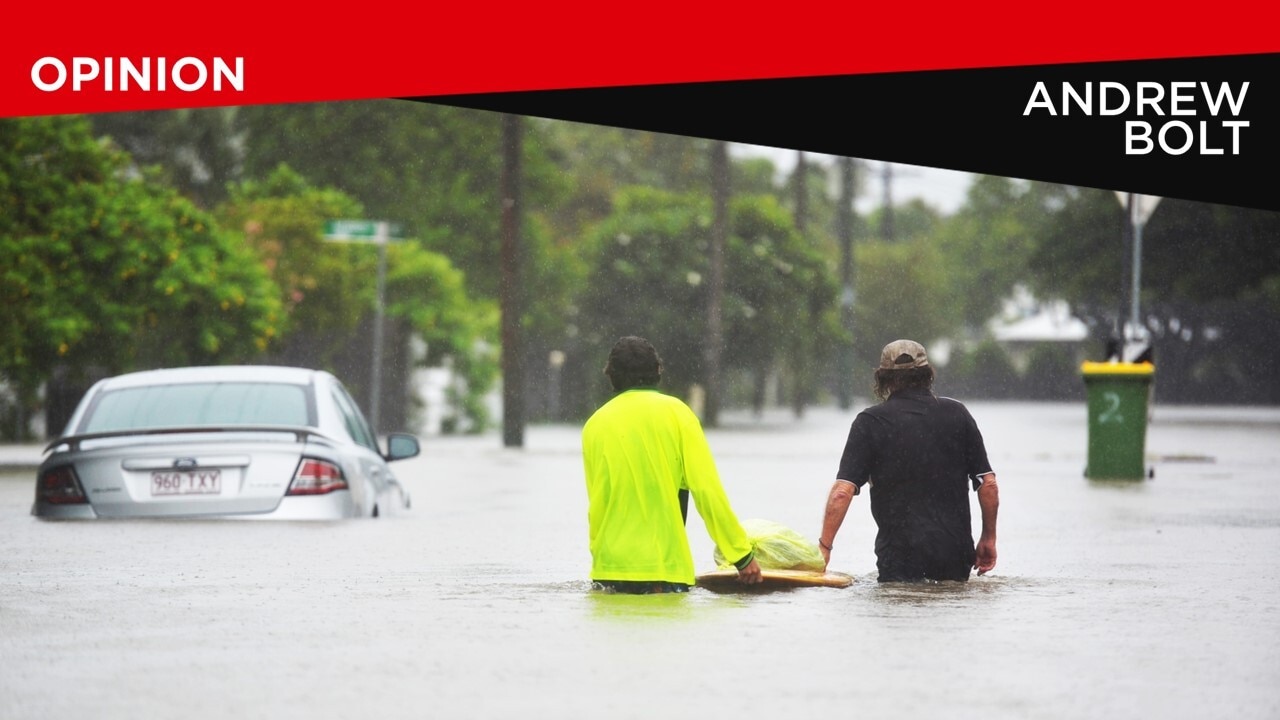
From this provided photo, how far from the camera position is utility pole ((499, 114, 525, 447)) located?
32.6 metres

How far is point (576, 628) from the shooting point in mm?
8727

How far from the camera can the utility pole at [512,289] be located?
32.6 metres

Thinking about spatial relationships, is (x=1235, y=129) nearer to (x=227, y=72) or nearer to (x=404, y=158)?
(x=227, y=72)

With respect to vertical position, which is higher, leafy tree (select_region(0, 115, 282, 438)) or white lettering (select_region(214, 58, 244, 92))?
white lettering (select_region(214, 58, 244, 92))

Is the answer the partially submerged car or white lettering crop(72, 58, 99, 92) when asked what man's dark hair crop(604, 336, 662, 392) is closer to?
the partially submerged car

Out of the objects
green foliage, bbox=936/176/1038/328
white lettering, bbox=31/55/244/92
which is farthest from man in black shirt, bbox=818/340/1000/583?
green foliage, bbox=936/176/1038/328

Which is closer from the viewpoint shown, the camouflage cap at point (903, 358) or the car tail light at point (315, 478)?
the camouflage cap at point (903, 358)

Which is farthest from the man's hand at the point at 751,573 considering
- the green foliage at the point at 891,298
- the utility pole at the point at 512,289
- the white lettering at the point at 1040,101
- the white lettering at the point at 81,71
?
the green foliage at the point at 891,298

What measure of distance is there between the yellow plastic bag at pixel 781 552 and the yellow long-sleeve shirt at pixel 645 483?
2.55 ft

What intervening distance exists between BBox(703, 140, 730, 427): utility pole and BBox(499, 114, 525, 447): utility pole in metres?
10.8

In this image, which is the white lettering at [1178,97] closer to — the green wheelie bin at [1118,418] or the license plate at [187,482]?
the green wheelie bin at [1118,418]

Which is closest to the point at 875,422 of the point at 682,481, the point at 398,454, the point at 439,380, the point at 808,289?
the point at 682,481

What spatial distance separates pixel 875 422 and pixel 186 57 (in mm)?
19083

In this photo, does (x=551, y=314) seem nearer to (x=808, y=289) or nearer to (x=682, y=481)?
(x=808, y=289)
